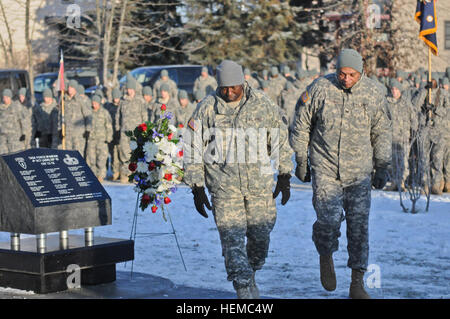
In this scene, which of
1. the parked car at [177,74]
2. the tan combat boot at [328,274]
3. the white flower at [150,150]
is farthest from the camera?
the parked car at [177,74]

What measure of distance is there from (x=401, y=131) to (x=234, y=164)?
27.0 feet

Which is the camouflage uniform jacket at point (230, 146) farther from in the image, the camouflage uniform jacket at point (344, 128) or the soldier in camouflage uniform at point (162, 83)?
the soldier in camouflage uniform at point (162, 83)

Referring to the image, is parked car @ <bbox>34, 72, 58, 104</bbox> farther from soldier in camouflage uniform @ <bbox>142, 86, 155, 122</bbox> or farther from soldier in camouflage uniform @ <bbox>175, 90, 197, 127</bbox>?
soldier in camouflage uniform @ <bbox>175, 90, 197, 127</bbox>

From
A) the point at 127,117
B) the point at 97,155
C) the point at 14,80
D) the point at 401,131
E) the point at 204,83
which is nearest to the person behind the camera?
the point at 401,131

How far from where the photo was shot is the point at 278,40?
36.9 meters

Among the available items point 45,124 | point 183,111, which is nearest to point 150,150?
point 183,111

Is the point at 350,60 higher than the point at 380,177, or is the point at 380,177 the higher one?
the point at 350,60

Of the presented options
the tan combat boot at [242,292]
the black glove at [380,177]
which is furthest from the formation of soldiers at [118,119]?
the tan combat boot at [242,292]

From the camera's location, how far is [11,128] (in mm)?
20328

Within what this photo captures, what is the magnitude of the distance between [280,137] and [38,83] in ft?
76.9

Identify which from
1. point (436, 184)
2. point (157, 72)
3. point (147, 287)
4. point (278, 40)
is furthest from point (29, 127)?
point (278, 40)

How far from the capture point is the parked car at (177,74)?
1054 inches

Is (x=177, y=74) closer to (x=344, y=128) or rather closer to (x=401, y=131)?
(x=401, y=131)

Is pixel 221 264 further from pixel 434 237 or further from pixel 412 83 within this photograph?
pixel 412 83
